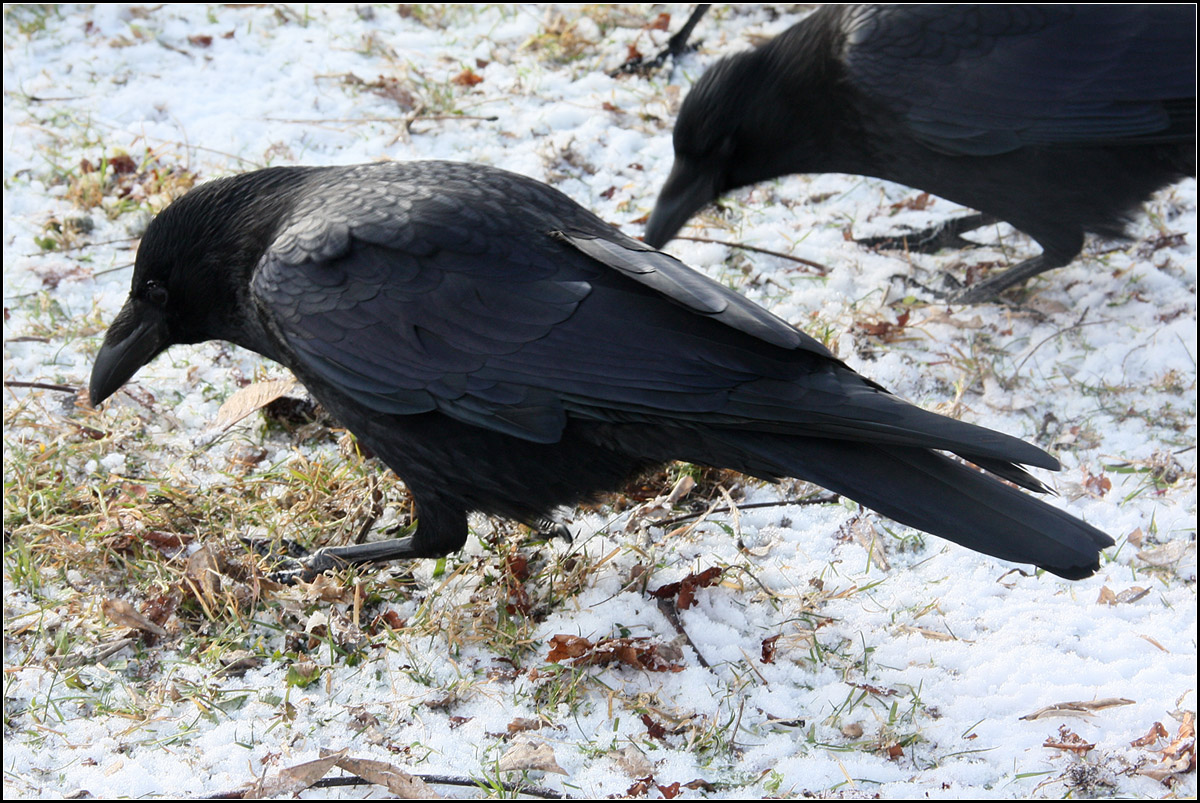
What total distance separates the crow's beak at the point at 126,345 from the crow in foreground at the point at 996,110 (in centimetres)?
213

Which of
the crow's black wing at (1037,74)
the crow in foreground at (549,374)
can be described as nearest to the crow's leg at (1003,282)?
the crow's black wing at (1037,74)

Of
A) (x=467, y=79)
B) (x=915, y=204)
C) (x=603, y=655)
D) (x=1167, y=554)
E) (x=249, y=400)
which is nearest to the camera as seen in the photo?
(x=603, y=655)

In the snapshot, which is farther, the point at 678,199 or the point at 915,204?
the point at 915,204

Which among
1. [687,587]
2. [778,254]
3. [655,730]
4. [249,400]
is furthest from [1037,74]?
[249,400]

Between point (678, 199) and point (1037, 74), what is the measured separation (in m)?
1.58

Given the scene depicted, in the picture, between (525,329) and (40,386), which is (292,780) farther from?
(40,386)

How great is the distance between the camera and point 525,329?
282 cm

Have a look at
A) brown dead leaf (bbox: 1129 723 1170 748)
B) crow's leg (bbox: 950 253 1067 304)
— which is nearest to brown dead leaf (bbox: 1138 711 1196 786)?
brown dead leaf (bbox: 1129 723 1170 748)

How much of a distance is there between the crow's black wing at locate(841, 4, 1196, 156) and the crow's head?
2668 mm

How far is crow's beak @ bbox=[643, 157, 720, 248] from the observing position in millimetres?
4598

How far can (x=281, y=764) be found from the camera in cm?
257

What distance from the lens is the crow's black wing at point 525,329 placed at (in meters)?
2.69

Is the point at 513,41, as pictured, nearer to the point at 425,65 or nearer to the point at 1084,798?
the point at 425,65

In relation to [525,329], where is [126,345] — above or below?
below
